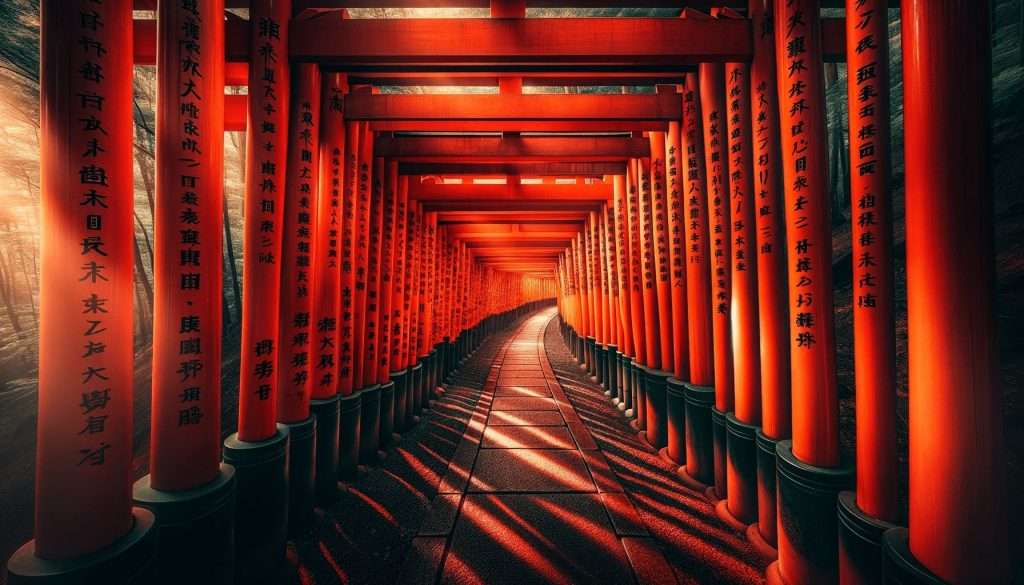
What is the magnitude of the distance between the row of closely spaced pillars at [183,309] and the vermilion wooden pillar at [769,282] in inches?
155

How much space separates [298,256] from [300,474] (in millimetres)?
1997

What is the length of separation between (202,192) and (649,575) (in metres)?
4.14

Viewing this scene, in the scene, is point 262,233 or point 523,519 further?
point 523,519

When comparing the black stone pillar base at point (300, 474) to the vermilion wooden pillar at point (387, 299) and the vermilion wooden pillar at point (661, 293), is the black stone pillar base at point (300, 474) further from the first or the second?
the vermilion wooden pillar at point (661, 293)

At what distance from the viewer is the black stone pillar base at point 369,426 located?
16.8 feet

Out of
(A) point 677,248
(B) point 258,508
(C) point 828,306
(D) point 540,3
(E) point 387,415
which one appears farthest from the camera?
(E) point 387,415

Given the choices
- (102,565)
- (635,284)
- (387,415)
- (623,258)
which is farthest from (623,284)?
(102,565)

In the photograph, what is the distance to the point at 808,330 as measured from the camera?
2.76 metres

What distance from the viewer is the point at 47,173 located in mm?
1908

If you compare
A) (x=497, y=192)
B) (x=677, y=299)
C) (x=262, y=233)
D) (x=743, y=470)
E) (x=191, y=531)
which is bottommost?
(x=743, y=470)

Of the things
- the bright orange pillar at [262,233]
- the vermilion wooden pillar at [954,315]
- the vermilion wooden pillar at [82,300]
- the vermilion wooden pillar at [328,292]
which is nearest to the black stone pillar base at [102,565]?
the vermilion wooden pillar at [82,300]

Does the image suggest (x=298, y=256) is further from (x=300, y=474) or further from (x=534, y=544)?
(x=534, y=544)

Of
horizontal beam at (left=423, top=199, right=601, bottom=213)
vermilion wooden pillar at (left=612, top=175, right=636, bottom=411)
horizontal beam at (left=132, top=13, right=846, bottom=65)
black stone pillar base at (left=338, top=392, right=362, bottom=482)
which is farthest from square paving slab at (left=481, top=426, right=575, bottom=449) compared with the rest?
horizontal beam at (left=132, top=13, right=846, bottom=65)

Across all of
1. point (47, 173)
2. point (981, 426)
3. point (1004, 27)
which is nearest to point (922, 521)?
point (981, 426)
